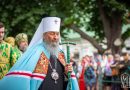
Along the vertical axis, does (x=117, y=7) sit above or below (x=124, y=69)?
above

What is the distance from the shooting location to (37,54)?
24.2 feet

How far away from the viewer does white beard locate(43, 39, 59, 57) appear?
7487mm

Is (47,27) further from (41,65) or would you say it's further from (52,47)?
(41,65)

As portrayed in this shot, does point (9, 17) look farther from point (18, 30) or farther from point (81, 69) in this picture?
point (81, 69)

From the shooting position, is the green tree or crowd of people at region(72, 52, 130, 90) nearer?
crowd of people at region(72, 52, 130, 90)

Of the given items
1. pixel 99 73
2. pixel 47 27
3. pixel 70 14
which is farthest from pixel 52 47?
pixel 70 14

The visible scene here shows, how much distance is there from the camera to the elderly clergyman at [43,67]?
23.6 feet

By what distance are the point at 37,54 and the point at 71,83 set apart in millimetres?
648

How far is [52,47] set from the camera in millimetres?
7496

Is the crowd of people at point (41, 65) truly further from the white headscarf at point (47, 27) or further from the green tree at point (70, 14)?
the green tree at point (70, 14)

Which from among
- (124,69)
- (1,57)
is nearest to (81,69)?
(124,69)

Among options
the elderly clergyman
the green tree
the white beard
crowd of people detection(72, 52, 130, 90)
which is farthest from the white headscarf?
the green tree

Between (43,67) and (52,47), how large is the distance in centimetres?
34

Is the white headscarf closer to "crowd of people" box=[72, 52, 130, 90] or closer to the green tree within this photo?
"crowd of people" box=[72, 52, 130, 90]
